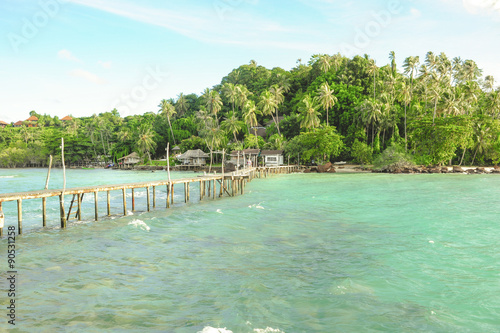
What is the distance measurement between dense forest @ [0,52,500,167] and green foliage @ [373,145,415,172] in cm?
63

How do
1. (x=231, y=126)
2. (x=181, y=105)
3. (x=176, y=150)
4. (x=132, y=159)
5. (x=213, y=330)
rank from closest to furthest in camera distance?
(x=213, y=330) → (x=231, y=126) → (x=176, y=150) → (x=132, y=159) → (x=181, y=105)

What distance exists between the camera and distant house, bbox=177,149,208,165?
3322 inches

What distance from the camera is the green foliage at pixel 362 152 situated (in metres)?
66.5

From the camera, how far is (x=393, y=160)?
203 ft

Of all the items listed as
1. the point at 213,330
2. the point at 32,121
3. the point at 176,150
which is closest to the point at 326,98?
the point at 176,150

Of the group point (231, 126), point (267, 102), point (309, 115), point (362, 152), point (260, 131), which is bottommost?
point (362, 152)

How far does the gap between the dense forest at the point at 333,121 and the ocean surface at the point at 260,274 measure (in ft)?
154

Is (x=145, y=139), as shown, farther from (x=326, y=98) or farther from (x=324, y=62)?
(x=324, y=62)

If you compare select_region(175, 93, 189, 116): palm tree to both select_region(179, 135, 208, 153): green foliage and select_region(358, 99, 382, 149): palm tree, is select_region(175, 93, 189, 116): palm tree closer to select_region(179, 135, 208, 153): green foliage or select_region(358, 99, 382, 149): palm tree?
select_region(179, 135, 208, 153): green foliage

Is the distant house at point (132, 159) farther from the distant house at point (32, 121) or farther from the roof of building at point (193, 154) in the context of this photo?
the distant house at point (32, 121)

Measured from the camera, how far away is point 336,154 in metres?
67.7

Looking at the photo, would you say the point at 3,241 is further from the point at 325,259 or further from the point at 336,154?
the point at 336,154

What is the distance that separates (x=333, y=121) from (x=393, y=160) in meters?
18.6

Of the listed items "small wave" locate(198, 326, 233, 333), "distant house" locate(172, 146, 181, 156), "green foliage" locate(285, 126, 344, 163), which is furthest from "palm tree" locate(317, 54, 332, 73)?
"small wave" locate(198, 326, 233, 333)
